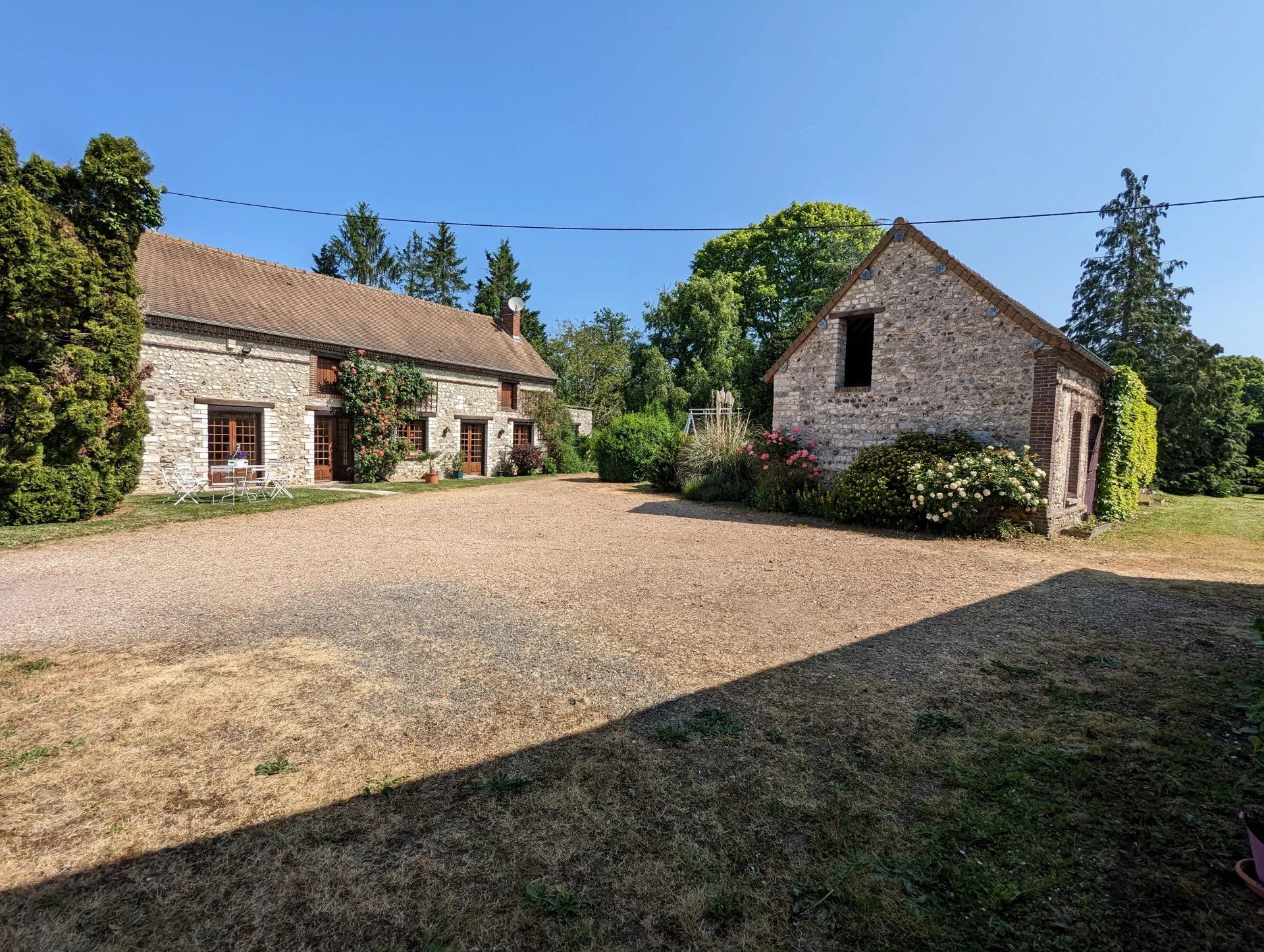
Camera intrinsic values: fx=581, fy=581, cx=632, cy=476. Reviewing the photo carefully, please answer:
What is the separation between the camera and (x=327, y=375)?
17297 millimetres

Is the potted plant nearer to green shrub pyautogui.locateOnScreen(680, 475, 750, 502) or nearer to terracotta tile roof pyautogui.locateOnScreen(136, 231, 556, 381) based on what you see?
terracotta tile roof pyautogui.locateOnScreen(136, 231, 556, 381)

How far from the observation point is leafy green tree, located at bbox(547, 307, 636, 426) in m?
33.6

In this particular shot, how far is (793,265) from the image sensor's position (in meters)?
30.2

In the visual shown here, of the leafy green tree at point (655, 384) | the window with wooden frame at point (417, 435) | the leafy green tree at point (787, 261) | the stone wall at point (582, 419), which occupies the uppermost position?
the leafy green tree at point (787, 261)

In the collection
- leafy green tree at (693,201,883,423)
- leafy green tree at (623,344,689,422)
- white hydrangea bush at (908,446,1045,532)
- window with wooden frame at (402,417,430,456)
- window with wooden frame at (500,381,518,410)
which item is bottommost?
white hydrangea bush at (908,446,1045,532)

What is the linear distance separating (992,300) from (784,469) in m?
4.55

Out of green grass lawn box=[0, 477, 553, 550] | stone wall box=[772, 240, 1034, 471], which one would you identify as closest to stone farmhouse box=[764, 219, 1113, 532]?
stone wall box=[772, 240, 1034, 471]

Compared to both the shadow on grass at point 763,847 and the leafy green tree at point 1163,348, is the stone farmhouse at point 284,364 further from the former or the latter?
the leafy green tree at point 1163,348

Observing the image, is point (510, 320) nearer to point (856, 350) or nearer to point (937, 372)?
point (856, 350)

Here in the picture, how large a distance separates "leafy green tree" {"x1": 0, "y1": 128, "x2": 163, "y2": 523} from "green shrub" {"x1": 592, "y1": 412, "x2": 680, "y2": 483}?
11253mm

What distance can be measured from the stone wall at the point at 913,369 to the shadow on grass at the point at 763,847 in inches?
291

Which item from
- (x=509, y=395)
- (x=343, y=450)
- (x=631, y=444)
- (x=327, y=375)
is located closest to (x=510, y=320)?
(x=509, y=395)

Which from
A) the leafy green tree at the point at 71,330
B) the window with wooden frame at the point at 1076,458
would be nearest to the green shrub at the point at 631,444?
the window with wooden frame at the point at 1076,458

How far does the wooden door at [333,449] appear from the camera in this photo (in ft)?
57.4
